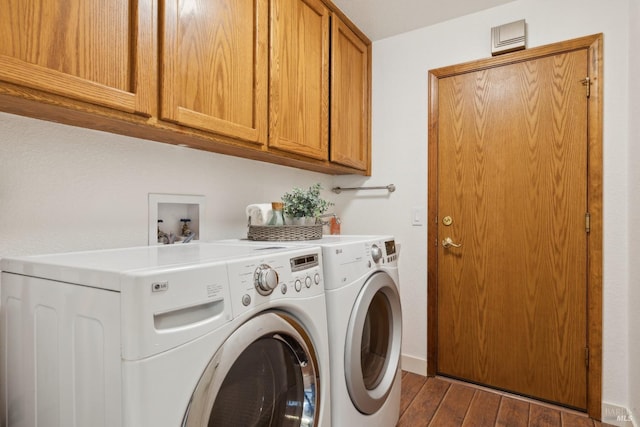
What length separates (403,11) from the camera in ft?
6.99

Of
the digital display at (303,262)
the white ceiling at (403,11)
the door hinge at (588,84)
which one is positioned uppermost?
the white ceiling at (403,11)

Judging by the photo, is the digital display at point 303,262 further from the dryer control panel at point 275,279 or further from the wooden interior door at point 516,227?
the wooden interior door at point 516,227

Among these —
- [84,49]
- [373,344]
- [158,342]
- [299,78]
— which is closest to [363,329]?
[373,344]

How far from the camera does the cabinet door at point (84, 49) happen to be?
2.67 ft

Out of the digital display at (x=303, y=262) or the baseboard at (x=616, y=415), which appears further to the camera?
the baseboard at (x=616, y=415)

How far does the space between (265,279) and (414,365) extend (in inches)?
72.7

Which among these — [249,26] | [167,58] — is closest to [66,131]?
[167,58]

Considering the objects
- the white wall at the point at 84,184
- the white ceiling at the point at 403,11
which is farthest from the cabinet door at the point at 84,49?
the white ceiling at the point at 403,11

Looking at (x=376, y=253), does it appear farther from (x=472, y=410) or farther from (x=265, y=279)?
(x=472, y=410)

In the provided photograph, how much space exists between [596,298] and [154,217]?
2.22 meters

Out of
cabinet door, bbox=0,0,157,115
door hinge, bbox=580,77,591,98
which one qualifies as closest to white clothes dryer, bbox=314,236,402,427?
cabinet door, bbox=0,0,157,115

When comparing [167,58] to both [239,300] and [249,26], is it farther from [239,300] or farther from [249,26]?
[239,300]

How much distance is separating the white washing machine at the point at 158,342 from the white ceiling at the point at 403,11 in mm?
1730

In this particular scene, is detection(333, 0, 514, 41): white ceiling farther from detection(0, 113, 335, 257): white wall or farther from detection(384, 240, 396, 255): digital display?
detection(384, 240, 396, 255): digital display
